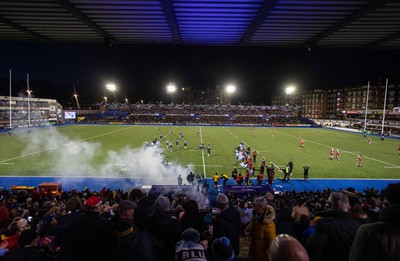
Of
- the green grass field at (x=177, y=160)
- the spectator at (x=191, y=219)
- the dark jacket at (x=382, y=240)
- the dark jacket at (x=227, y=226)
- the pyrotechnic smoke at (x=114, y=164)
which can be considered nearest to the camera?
the dark jacket at (x=382, y=240)

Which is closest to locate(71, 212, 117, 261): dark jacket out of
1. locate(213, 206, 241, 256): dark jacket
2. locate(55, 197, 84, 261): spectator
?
locate(55, 197, 84, 261): spectator

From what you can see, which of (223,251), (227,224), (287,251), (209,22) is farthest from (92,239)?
(209,22)

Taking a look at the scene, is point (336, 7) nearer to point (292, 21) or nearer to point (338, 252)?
point (292, 21)

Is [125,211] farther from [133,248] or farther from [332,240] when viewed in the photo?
[332,240]

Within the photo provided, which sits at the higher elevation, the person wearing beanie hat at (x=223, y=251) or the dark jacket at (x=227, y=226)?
the person wearing beanie hat at (x=223, y=251)

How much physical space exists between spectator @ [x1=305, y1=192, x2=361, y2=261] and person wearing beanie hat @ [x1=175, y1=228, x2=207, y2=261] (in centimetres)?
147

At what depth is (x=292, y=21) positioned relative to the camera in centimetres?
611

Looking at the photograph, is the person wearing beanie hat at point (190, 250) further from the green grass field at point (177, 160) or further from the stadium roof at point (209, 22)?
the green grass field at point (177, 160)

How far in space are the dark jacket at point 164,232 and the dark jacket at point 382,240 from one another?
7.20 feet

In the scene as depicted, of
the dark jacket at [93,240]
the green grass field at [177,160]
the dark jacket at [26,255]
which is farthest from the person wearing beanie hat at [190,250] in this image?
the green grass field at [177,160]

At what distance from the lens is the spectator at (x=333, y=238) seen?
318 centimetres

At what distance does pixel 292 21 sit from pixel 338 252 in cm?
514

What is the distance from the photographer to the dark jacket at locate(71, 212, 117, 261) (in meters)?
3.18

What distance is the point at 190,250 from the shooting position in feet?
9.12
